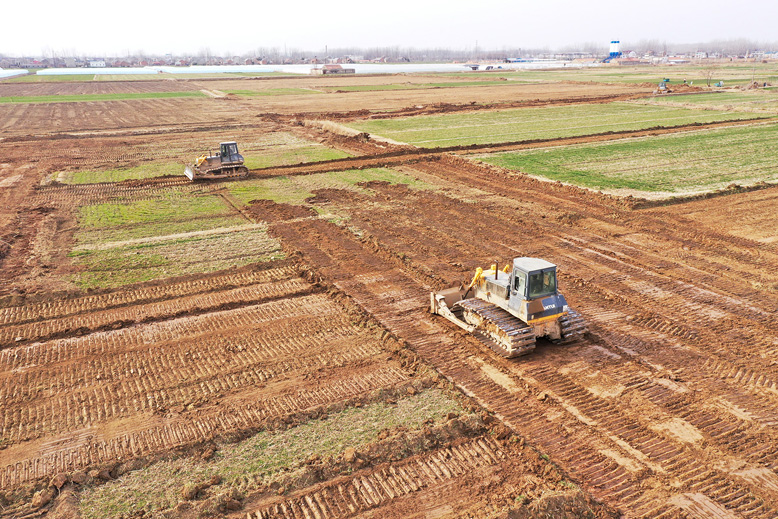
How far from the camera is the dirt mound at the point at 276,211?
928 inches

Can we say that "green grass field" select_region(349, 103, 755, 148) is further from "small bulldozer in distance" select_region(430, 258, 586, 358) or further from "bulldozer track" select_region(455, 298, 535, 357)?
"bulldozer track" select_region(455, 298, 535, 357)

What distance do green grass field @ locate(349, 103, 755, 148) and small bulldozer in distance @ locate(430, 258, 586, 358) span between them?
25529mm

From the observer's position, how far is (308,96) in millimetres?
75125

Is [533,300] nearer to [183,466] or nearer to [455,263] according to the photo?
[455,263]

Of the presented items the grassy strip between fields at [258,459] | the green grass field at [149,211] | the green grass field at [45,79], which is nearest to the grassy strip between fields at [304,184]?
the green grass field at [149,211]

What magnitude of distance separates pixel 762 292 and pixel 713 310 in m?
2.31

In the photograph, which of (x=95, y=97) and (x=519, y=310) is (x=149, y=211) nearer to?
(x=519, y=310)

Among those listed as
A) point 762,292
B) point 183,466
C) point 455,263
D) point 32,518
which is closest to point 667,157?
point 762,292

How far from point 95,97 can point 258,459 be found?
8192 cm

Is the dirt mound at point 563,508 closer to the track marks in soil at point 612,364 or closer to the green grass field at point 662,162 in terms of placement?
the track marks in soil at point 612,364

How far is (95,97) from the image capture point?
77375 millimetres

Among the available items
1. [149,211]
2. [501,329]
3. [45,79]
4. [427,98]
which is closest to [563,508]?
[501,329]

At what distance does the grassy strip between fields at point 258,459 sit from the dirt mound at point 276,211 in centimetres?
1381

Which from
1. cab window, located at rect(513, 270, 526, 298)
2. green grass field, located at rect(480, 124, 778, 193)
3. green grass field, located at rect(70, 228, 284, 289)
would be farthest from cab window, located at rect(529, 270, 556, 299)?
green grass field, located at rect(480, 124, 778, 193)
